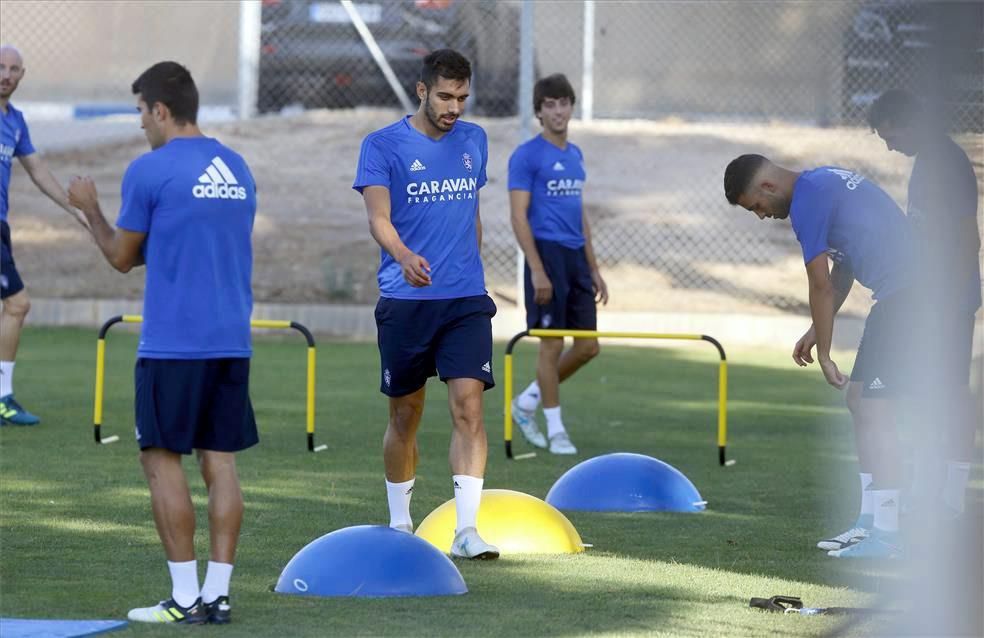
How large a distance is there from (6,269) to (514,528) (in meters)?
5.46

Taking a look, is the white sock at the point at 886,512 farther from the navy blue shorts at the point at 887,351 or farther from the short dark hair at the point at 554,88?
the short dark hair at the point at 554,88

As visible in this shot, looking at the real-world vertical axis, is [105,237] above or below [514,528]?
above

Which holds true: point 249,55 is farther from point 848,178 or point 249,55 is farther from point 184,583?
point 184,583

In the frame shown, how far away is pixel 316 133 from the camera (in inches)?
967

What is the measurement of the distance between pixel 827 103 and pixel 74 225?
359 inches

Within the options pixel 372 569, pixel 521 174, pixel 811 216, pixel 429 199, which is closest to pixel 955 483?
pixel 811 216

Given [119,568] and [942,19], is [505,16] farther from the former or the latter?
[942,19]

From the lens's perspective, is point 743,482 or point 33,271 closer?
point 743,482

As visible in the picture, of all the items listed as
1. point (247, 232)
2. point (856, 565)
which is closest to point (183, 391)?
point (247, 232)

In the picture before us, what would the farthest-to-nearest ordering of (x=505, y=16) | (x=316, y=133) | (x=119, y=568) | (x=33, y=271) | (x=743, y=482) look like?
(x=316, y=133) < (x=505, y=16) < (x=33, y=271) < (x=743, y=482) < (x=119, y=568)

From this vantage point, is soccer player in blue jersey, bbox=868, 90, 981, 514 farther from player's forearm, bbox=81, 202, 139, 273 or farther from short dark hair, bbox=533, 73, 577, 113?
short dark hair, bbox=533, 73, 577, 113

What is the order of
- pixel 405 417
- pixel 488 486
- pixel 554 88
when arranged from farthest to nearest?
pixel 554 88
pixel 488 486
pixel 405 417

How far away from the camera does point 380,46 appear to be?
23.0 meters

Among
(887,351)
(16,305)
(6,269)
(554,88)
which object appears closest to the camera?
(887,351)
